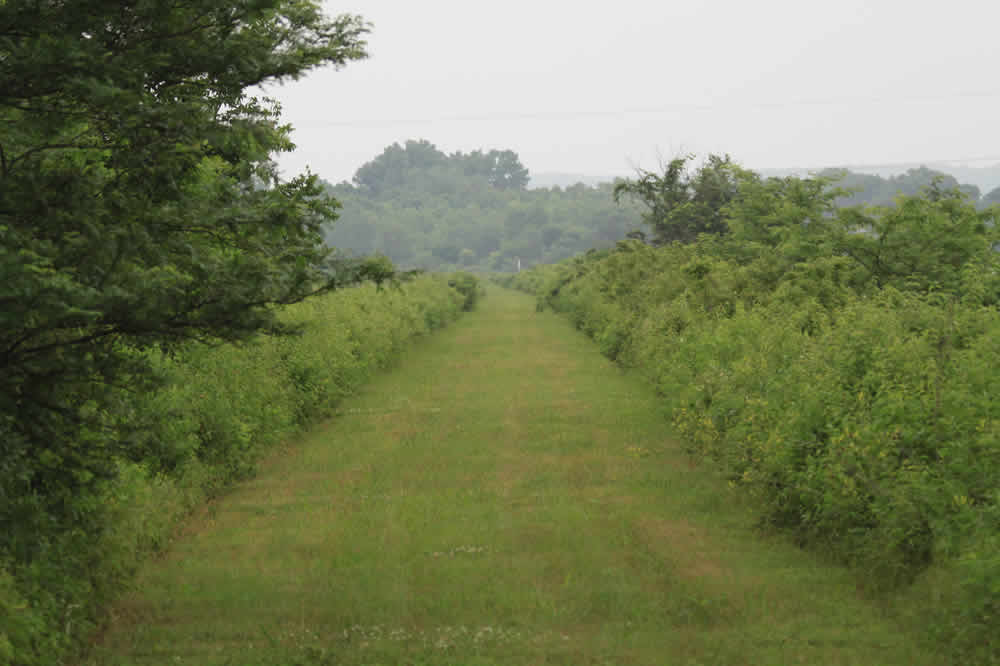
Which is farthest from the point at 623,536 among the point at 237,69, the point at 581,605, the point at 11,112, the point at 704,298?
the point at 704,298

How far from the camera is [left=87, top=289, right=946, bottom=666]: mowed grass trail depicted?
6375mm

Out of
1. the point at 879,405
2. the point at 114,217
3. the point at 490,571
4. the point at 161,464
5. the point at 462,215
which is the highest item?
the point at 462,215

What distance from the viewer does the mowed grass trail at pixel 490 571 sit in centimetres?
638

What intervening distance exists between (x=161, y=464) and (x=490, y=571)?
381 centimetres

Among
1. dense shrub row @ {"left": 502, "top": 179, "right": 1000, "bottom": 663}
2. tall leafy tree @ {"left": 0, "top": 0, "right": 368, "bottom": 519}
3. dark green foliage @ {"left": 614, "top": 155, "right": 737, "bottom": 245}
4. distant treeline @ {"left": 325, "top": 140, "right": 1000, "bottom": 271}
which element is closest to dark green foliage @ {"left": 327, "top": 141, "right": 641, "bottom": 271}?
distant treeline @ {"left": 325, "top": 140, "right": 1000, "bottom": 271}

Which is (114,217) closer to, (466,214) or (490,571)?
(490,571)

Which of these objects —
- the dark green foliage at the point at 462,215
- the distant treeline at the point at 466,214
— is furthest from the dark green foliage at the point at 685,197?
the dark green foliage at the point at 462,215

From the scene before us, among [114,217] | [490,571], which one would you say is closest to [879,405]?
[490,571]

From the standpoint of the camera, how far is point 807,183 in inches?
867

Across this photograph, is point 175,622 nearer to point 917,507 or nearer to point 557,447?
point 917,507

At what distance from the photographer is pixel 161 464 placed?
936 centimetres

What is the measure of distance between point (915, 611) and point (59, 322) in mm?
6093

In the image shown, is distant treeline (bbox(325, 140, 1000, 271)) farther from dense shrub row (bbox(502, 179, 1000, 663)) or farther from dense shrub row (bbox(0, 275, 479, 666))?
dense shrub row (bbox(0, 275, 479, 666))

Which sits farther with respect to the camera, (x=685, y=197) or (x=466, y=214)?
(x=466, y=214)
